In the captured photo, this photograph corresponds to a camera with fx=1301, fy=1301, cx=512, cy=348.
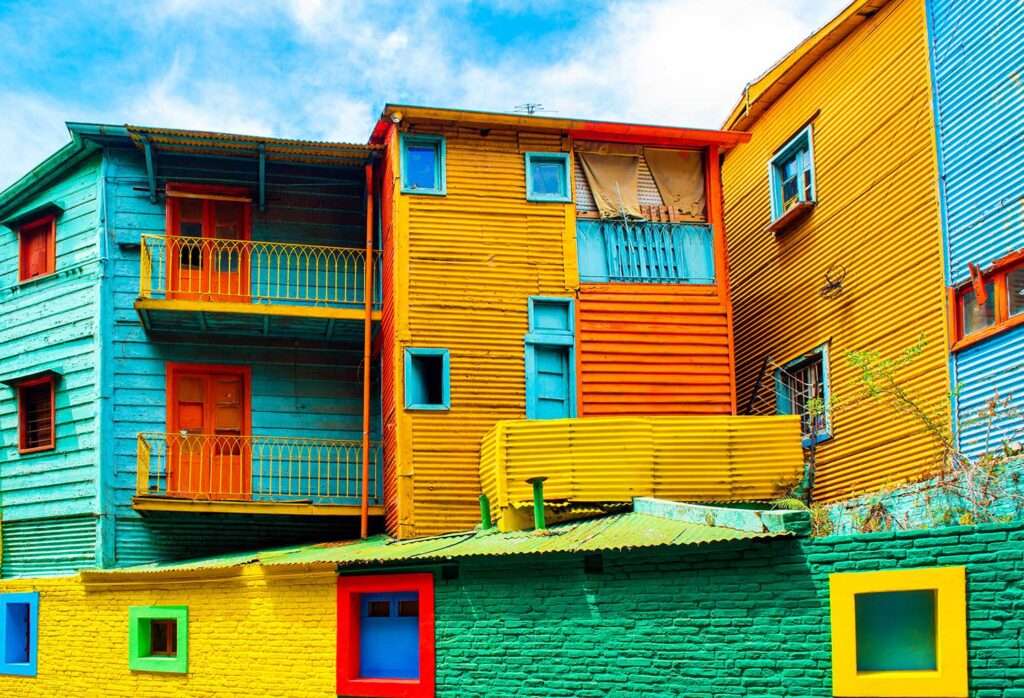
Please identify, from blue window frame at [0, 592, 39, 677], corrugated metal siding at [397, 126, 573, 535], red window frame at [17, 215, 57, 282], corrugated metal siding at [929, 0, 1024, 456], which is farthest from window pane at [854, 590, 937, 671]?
red window frame at [17, 215, 57, 282]

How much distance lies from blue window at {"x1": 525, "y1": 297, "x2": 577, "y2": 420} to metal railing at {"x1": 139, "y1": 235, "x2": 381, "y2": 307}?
296cm

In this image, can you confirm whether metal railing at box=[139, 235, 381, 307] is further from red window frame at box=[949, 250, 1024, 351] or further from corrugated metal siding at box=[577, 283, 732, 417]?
red window frame at box=[949, 250, 1024, 351]

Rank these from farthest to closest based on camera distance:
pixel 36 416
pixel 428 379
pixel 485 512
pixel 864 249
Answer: pixel 36 416
pixel 428 379
pixel 864 249
pixel 485 512

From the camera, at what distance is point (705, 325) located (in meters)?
20.1

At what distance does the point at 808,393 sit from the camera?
20.5 metres

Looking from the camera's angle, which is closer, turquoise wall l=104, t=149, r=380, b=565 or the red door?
turquoise wall l=104, t=149, r=380, b=565

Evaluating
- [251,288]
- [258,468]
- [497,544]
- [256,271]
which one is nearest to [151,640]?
[258,468]

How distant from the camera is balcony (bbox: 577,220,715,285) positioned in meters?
20.2

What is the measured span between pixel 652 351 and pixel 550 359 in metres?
1.56

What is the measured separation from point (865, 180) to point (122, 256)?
11602 mm

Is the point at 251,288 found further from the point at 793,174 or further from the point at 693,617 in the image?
the point at 693,617

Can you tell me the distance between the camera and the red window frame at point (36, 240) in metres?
21.7

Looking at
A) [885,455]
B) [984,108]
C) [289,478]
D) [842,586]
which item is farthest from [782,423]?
[289,478]

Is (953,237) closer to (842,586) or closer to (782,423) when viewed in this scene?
(782,423)
